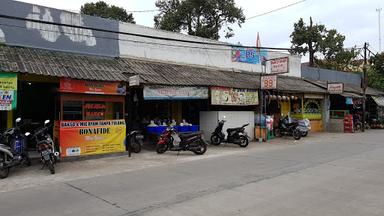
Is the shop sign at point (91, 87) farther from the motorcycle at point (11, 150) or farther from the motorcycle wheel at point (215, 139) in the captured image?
the motorcycle wheel at point (215, 139)

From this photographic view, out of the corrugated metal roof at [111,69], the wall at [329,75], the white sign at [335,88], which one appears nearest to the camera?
the corrugated metal roof at [111,69]

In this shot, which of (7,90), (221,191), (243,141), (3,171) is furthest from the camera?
(243,141)

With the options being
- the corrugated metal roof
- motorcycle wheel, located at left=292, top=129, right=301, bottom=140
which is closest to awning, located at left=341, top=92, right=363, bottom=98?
the corrugated metal roof

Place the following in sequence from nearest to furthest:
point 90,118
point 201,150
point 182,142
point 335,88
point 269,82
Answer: point 90,118, point 182,142, point 201,150, point 269,82, point 335,88

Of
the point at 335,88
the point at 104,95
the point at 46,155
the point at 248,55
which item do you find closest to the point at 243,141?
the point at 104,95

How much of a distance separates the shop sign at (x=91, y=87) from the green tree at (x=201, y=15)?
2374 centimetres

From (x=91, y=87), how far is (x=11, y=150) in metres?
3.57

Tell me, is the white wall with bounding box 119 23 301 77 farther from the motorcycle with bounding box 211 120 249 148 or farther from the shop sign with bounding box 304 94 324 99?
the motorcycle with bounding box 211 120 249 148

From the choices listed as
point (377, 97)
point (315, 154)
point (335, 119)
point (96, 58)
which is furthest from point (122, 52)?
point (377, 97)

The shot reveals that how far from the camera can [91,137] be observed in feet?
40.1

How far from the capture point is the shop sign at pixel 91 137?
1164cm

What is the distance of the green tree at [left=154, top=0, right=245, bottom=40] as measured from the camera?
35844 millimetres

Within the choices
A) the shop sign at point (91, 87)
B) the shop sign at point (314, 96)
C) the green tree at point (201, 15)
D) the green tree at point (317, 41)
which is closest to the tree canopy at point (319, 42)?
the green tree at point (317, 41)

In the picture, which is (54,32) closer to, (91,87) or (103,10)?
(91,87)
